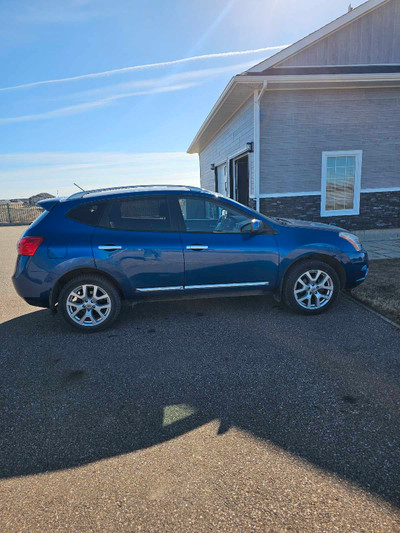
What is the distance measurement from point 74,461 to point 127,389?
855mm

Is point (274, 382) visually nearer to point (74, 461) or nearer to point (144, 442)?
point (144, 442)

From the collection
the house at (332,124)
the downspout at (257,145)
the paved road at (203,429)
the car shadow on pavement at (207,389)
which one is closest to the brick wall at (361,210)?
the house at (332,124)

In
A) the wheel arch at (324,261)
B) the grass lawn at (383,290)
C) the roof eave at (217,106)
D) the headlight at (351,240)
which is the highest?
the roof eave at (217,106)

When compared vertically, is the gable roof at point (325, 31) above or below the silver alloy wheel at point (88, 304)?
above

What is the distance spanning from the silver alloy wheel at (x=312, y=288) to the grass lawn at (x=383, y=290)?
0.76m

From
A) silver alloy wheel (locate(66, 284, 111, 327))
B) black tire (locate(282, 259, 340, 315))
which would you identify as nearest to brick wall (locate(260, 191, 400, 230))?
black tire (locate(282, 259, 340, 315))

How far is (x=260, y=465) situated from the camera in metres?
2.22

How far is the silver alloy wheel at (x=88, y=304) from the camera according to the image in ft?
14.3

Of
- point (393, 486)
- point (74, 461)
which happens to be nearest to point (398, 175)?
point (393, 486)

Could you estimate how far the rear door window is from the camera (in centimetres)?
445

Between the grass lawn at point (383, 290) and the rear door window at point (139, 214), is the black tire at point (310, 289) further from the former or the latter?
the rear door window at point (139, 214)

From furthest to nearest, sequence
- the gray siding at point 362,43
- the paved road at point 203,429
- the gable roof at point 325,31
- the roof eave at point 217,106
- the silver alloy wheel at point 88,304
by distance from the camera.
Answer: the gray siding at point 362,43 → the gable roof at point 325,31 → the roof eave at point 217,106 → the silver alloy wheel at point 88,304 → the paved road at point 203,429

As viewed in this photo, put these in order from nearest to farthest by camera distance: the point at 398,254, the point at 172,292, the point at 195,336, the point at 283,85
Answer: the point at 195,336 → the point at 172,292 → the point at 398,254 → the point at 283,85

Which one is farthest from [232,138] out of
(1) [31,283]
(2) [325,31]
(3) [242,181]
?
(1) [31,283]
